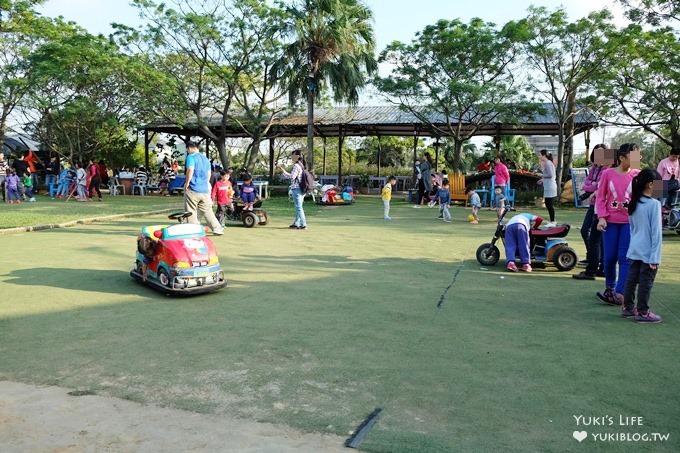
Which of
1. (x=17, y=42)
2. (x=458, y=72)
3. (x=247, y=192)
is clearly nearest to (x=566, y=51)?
(x=458, y=72)

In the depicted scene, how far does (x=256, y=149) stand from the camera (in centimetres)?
2611

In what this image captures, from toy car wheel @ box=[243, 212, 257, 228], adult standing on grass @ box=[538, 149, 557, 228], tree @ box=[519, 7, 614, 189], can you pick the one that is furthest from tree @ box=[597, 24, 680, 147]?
toy car wheel @ box=[243, 212, 257, 228]

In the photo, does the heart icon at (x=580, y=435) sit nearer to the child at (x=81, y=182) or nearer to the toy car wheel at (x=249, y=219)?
the toy car wheel at (x=249, y=219)

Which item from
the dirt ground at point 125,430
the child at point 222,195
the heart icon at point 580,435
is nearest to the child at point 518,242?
the heart icon at point 580,435

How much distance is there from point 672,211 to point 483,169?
506 inches

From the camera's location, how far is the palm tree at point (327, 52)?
21969 millimetres

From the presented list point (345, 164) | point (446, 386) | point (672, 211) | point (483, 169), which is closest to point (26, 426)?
point (446, 386)

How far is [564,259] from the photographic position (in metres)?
7.68

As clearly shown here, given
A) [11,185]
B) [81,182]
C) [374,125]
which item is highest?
[374,125]

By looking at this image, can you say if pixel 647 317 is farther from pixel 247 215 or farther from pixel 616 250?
pixel 247 215

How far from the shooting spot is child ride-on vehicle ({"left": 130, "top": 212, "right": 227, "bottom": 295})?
5859 mm

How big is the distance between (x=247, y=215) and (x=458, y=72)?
1370 cm

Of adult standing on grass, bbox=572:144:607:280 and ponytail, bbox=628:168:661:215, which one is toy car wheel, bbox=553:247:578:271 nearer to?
adult standing on grass, bbox=572:144:607:280

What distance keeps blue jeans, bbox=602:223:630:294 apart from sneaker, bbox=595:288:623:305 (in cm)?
4
